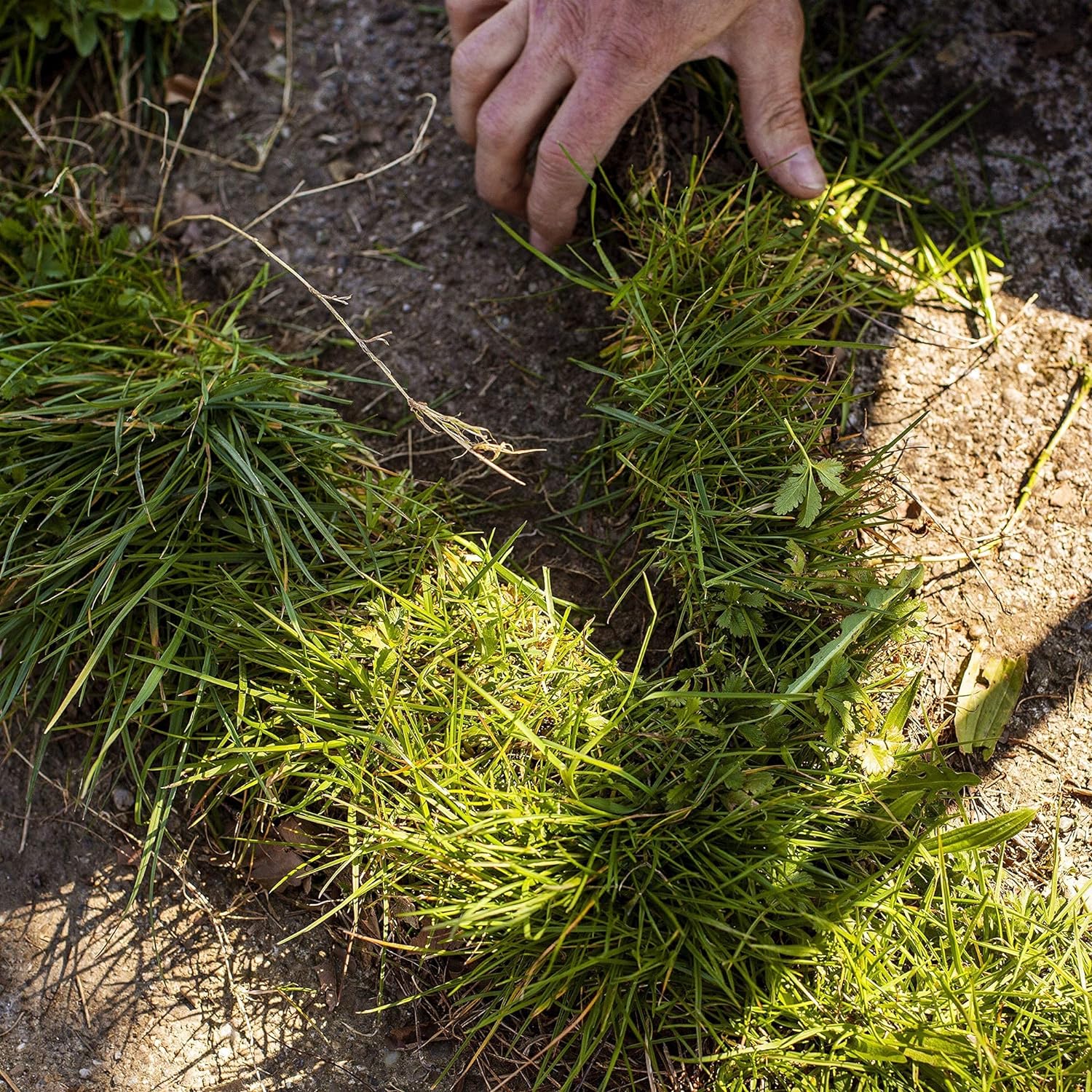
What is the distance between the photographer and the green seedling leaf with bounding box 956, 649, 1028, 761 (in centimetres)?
193

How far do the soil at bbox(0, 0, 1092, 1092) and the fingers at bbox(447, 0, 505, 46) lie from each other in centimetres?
26

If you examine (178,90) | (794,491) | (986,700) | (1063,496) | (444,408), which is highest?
(1063,496)

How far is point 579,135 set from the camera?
78.4 inches

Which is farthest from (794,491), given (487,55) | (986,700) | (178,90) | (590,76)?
(178,90)

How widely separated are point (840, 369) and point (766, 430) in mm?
345

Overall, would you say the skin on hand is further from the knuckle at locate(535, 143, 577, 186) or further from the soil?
the soil

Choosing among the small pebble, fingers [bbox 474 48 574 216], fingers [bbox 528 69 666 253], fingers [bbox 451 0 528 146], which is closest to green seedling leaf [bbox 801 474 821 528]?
the small pebble

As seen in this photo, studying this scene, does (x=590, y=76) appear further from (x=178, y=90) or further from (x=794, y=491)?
(x=178, y=90)

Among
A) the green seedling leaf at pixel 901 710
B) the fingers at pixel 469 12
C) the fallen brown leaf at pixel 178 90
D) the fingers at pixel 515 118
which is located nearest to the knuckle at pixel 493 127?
the fingers at pixel 515 118

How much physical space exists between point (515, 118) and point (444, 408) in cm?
69

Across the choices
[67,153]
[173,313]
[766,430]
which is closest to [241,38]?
[67,153]

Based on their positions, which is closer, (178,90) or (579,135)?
(579,135)

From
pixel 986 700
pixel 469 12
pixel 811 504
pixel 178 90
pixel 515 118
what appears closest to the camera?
pixel 811 504

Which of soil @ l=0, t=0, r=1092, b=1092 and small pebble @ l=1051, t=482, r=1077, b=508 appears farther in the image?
A: small pebble @ l=1051, t=482, r=1077, b=508
